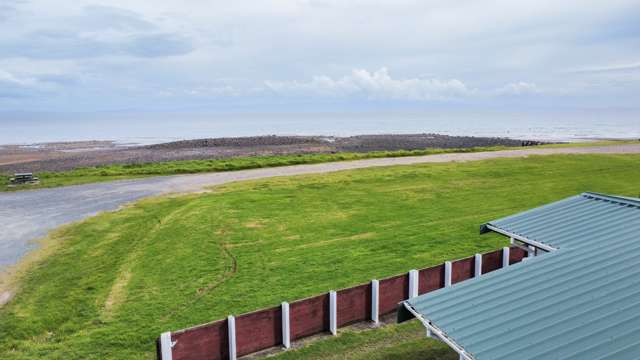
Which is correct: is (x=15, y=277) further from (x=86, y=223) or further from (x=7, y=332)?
(x=86, y=223)

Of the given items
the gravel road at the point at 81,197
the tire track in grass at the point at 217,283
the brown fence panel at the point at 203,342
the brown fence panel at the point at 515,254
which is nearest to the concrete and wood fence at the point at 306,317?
the brown fence panel at the point at 203,342

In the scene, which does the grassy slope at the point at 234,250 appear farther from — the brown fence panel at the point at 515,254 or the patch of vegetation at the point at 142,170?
the patch of vegetation at the point at 142,170

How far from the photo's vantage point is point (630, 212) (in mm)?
10961

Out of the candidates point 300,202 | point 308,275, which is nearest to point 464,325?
point 308,275

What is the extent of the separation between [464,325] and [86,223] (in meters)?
22.6

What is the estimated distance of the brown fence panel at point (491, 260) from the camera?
14844 millimetres

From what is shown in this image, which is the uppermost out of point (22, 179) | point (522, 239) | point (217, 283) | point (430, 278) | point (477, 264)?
point (522, 239)

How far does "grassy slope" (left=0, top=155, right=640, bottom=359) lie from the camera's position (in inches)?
518

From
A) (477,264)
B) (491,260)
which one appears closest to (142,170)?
(477,264)

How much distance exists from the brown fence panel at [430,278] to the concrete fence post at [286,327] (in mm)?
4306

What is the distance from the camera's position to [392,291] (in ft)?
43.5

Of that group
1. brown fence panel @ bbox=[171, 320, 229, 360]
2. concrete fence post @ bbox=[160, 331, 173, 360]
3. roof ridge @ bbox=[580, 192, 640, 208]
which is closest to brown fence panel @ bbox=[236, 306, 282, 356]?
brown fence panel @ bbox=[171, 320, 229, 360]

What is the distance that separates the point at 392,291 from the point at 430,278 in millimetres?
1438

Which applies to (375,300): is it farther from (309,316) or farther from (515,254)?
(515,254)
